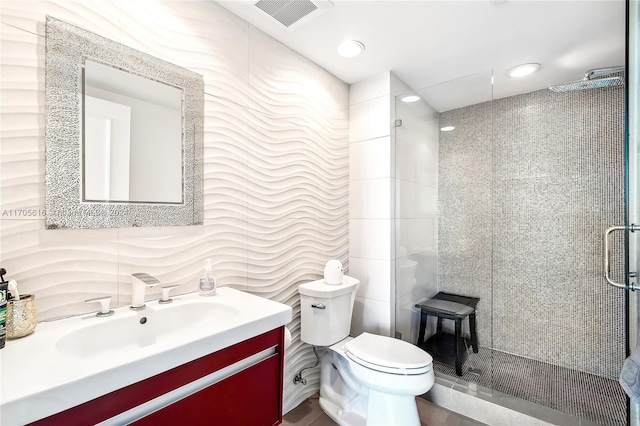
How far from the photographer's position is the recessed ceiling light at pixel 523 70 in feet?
6.97

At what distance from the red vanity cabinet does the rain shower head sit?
2541 mm

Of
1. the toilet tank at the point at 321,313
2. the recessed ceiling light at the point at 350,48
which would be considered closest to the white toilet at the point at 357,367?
the toilet tank at the point at 321,313

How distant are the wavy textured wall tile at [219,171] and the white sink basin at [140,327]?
139 millimetres

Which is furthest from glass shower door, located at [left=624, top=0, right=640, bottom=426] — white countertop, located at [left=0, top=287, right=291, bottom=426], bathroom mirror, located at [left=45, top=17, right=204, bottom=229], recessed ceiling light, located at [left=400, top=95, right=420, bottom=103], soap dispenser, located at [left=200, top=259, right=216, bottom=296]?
bathroom mirror, located at [left=45, top=17, right=204, bottom=229]

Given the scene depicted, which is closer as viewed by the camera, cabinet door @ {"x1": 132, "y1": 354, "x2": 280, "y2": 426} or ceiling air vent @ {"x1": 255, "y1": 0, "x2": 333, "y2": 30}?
cabinet door @ {"x1": 132, "y1": 354, "x2": 280, "y2": 426}

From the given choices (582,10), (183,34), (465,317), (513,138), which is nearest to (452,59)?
(582,10)

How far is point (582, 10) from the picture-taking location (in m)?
1.58

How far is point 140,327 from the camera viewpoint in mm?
1124

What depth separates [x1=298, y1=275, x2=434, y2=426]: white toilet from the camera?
5.09 ft

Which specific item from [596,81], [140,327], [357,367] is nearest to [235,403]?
[140,327]

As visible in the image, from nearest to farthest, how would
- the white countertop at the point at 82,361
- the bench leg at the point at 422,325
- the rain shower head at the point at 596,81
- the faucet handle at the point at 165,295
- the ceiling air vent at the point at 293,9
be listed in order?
1. the white countertop at the point at 82,361
2. the faucet handle at the point at 165,295
3. the ceiling air vent at the point at 293,9
4. the rain shower head at the point at 596,81
5. the bench leg at the point at 422,325

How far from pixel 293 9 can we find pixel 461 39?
1.07 metres

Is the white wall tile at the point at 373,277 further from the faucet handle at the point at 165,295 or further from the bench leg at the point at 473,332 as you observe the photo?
the faucet handle at the point at 165,295

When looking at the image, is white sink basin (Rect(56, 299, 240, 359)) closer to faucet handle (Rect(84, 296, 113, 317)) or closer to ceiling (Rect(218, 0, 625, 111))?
faucet handle (Rect(84, 296, 113, 317))
